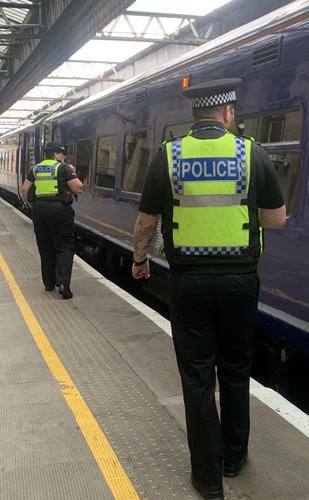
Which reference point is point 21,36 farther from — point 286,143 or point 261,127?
point 286,143

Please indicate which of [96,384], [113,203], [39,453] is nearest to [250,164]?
[39,453]

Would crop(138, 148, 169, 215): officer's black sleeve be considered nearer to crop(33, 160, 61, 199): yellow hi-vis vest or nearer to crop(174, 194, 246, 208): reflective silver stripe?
crop(174, 194, 246, 208): reflective silver stripe

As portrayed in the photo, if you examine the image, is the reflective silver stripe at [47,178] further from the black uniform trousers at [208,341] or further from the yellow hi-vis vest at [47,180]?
the black uniform trousers at [208,341]

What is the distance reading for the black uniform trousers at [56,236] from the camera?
6742 mm

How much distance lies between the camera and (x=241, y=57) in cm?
506

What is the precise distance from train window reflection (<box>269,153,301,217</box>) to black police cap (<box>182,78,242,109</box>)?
1.71 meters

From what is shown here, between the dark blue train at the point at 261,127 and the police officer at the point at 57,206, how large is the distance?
1.05 meters

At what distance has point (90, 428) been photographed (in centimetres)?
347

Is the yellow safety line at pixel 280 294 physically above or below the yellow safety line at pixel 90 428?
above

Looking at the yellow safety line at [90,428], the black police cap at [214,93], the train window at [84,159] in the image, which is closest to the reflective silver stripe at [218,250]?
the black police cap at [214,93]

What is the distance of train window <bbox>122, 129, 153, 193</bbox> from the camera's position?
7.41 m

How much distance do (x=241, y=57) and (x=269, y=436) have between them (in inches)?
125

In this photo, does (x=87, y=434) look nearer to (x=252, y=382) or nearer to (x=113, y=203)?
(x=252, y=382)

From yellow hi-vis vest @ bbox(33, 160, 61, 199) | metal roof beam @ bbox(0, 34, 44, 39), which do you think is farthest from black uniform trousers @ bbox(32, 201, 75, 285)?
metal roof beam @ bbox(0, 34, 44, 39)
